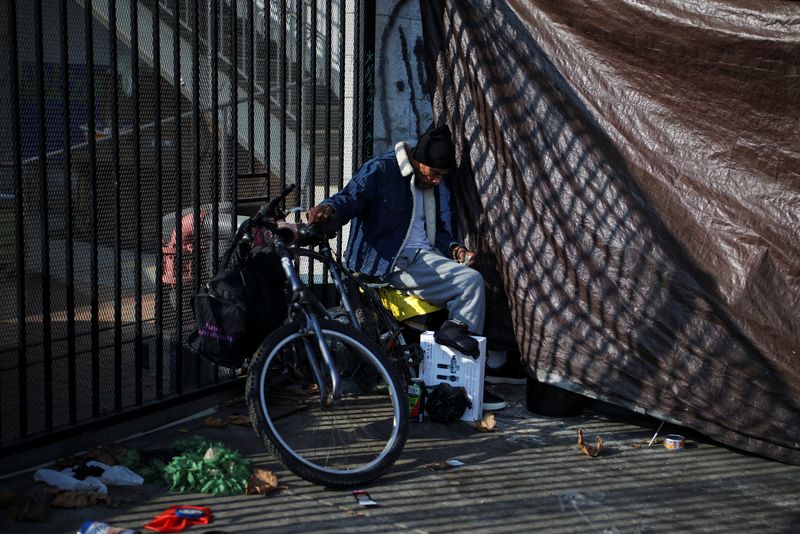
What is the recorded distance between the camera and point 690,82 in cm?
507

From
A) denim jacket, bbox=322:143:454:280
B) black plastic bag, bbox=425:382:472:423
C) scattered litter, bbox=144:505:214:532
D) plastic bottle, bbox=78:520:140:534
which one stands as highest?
denim jacket, bbox=322:143:454:280

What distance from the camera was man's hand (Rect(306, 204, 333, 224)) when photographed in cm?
516

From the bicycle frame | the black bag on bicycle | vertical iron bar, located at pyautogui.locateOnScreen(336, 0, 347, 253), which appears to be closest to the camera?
the bicycle frame

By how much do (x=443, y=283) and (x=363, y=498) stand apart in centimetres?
184

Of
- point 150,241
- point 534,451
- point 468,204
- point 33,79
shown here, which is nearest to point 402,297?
point 468,204

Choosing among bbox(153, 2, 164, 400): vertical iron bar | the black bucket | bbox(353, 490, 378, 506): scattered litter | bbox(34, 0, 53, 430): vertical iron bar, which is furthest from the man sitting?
bbox(34, 0, 53, 430): vertical iron bar

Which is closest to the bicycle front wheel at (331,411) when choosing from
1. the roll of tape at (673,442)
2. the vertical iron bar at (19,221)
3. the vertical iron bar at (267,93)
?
the vertical iron bar at (19,221)

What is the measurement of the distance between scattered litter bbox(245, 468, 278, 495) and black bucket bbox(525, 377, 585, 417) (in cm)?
200

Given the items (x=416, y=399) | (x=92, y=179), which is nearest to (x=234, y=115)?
(x=92, y=179)

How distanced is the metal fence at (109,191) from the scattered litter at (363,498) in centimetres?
140

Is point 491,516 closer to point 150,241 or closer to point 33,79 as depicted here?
point 150,241

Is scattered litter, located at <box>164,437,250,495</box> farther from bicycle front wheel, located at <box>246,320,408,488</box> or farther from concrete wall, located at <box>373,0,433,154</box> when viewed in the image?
concrete wall, located at <box>373,0,433,154</box>

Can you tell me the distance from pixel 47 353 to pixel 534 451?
2644 mm

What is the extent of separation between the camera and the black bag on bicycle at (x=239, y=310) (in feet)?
15.1
